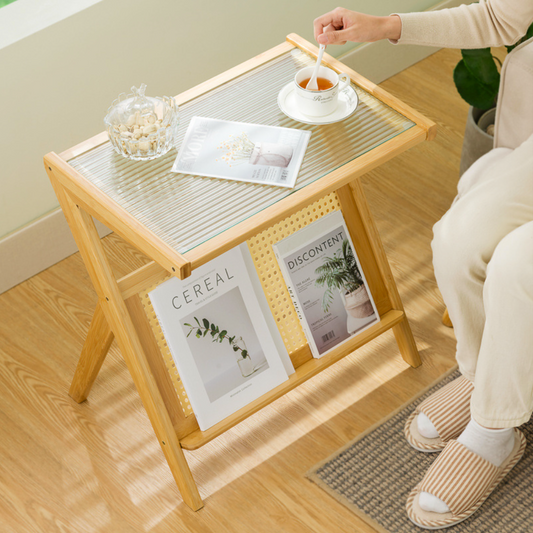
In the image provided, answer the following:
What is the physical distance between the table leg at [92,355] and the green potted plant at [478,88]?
3.46 feet

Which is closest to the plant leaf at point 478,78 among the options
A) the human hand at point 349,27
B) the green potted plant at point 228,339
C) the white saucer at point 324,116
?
the human hand at point 349,27

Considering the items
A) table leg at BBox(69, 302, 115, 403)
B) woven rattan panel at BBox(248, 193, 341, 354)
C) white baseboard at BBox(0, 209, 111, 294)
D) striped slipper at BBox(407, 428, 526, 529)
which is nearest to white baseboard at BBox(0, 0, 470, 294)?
white baseboard at BBox(0, 209, 111, 294)

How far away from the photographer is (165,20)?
2061mm

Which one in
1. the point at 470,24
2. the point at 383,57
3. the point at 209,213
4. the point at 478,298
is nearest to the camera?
the point at 209,213

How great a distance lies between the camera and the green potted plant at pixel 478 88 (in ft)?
6.17

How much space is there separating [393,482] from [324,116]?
0.76 meters

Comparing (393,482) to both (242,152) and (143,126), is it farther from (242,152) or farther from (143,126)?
(143,126)

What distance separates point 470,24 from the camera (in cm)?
156

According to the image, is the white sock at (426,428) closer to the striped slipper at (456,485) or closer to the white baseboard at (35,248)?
the striped slipper at (456,485)

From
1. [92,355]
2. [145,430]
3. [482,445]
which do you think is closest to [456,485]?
[482,445]

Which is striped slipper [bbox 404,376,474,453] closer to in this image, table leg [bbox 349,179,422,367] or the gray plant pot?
table leg [bbox 349,179,422,367]

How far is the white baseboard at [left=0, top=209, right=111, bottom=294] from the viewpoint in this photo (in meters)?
2.05

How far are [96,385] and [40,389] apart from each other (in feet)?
0.44

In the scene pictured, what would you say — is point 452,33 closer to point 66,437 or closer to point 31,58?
point 31,58
